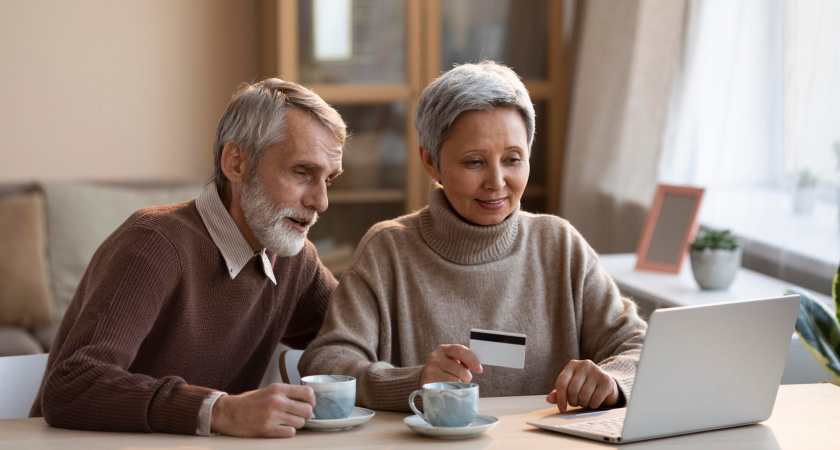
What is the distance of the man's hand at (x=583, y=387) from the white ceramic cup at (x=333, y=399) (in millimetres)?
345

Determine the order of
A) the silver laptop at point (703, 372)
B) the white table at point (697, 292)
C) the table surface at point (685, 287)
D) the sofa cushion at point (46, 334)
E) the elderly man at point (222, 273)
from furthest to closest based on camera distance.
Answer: the sofa cushion at point (46, 334), the table surface at point (685, 287), the white table at point (697, 292), the elderly man at point (222, 273), the silver laptop at point (703, 372)

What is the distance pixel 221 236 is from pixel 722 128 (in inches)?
77.2

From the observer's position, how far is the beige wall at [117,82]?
393cm

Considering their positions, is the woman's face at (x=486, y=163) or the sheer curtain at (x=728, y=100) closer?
the woman's face at (x=486, y=163)

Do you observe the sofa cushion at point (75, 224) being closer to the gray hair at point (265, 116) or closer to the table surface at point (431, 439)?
the gray hair at point (265, 116)

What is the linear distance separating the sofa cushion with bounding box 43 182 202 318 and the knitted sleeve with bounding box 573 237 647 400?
7.50 ft

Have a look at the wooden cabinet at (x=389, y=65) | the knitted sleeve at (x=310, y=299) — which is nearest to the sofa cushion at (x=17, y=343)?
the wooden cabinet at (x=389, y=65)

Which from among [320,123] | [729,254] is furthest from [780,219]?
[320,123]

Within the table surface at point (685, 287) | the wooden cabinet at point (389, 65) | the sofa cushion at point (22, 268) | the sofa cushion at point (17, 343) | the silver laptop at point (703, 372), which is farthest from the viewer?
the wooden cabinet at point (389, 65)

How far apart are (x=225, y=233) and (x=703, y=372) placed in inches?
35.1

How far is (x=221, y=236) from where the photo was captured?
5.49 ft

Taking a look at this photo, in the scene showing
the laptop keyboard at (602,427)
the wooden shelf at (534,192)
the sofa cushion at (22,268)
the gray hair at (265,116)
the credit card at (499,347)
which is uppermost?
the gray hair at (265,116)

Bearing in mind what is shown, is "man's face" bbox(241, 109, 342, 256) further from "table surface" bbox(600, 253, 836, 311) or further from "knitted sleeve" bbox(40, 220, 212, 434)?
"table surface" bbox(600, 253, 836, 311)

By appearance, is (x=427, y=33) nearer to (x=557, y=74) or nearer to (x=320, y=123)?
(x=557, y=74)
